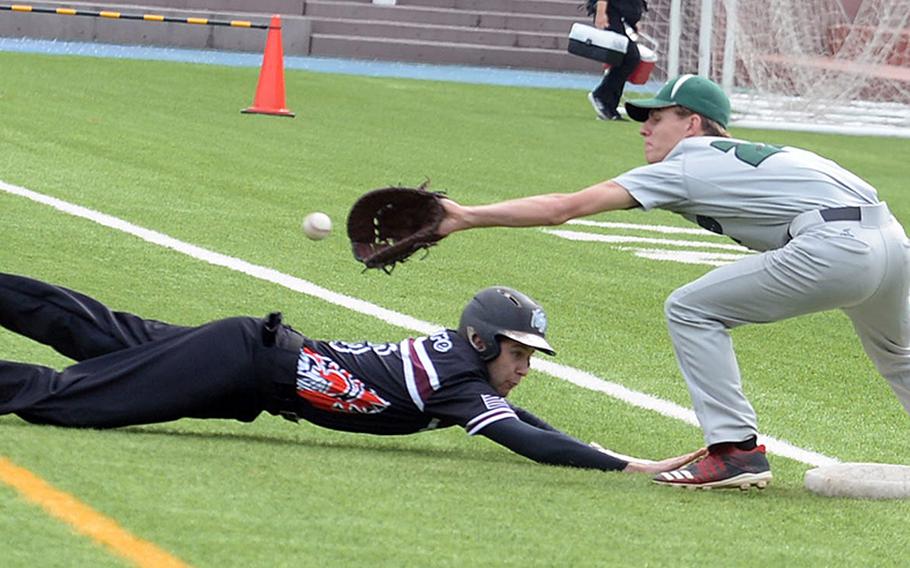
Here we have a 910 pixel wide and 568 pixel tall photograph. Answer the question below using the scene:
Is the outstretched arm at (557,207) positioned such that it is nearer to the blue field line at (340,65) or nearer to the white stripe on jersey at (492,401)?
the white stripe on jersey at (492,401)

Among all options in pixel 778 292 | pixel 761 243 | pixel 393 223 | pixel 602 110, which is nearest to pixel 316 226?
pixel 393 223

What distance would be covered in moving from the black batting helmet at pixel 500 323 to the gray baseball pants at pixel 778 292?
1.64ft

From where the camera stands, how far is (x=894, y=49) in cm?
2312

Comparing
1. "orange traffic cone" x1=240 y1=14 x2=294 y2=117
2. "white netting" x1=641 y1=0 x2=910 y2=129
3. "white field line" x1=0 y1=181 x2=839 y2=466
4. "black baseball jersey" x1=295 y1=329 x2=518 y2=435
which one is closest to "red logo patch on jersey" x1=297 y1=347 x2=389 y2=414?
"black baseball jersey" x1=295 y1=329 x2=518 y2=435

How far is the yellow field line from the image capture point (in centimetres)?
486

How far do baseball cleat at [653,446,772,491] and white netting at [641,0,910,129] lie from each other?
16.0m

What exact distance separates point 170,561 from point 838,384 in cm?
491

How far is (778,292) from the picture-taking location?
6.41m

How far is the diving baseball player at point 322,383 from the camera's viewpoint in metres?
6.56

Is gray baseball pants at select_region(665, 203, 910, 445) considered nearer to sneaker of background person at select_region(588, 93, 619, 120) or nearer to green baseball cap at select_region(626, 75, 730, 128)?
green baseball cap at select_region(626, 75, 730, 128)

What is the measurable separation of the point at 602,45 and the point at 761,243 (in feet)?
52.2

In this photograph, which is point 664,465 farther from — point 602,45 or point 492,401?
point 602,45

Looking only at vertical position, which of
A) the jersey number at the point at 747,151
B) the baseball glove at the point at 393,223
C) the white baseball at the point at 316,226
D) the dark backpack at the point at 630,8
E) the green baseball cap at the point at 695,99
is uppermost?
the green baseball cap at the point at 695,99

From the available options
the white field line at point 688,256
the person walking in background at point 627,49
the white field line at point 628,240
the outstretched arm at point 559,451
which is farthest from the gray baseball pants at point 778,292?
the person walking in background at point 627,49
